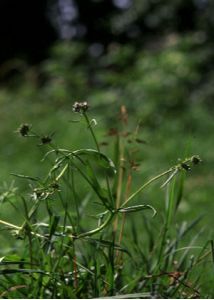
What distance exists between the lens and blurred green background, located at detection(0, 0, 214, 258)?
5445 mm

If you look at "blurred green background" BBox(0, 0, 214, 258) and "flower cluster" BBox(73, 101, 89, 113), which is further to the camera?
"blurred green background" BBox(0, 0, 214, 258)

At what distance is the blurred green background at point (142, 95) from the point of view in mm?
5445

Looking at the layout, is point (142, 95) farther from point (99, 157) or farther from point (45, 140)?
point (45, 140)

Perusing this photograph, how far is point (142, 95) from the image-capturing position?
22.7 feet

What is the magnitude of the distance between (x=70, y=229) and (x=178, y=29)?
8.30 metres

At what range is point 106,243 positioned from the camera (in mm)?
1686

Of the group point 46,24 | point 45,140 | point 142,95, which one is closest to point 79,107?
point 45,140

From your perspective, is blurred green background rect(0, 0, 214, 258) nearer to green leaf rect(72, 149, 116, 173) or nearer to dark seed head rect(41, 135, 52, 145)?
green leaf rect(72, 149, 116, 173)

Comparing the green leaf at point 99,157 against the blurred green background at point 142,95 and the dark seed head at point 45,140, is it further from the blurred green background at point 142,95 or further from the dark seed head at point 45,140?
the blurred green background at point 142,95

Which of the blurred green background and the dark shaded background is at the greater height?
the dark shaded background

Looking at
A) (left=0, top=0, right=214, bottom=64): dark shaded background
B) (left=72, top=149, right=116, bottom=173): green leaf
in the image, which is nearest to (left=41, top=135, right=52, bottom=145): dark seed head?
(left=72, top=149, right=116, bottom=173): green leaf

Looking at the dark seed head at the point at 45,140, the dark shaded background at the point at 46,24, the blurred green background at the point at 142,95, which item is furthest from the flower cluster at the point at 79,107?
the dark shaded background at the point at 46,24

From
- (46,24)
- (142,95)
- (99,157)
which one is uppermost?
(46,24)

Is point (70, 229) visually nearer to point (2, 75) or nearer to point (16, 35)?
point (2, 75)
